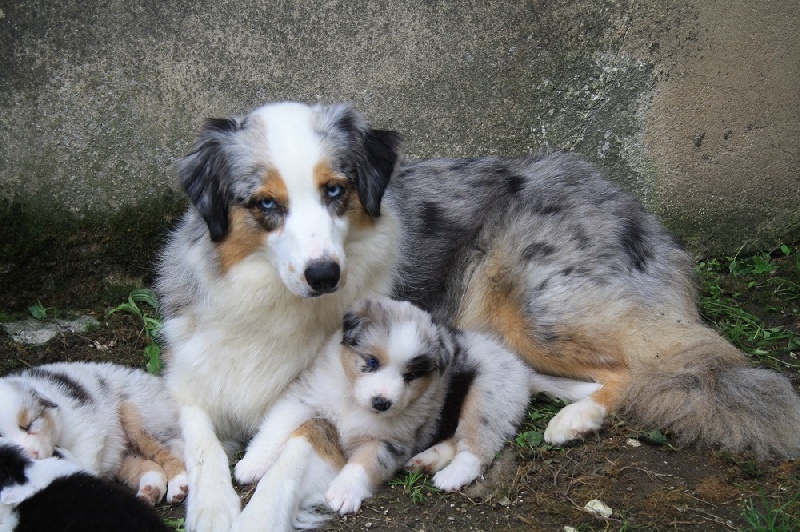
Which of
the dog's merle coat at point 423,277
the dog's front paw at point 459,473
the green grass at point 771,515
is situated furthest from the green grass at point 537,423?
the green grass at point 771,515

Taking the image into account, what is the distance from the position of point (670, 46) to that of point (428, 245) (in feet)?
7.86

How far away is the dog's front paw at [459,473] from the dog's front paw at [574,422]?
49 centimetres

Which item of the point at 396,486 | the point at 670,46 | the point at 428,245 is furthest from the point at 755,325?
the point at 396,486

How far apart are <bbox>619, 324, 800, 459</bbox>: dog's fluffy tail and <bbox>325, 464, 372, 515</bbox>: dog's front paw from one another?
5.00ft

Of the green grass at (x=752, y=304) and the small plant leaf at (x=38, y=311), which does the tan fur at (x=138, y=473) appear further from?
the green grass at (x=752, y=304)

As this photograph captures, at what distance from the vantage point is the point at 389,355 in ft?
12.5

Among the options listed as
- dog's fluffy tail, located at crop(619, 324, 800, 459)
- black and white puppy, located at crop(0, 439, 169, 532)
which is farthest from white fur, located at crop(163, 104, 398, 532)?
dog's fluffy tail, located at crop(619, 324, 800, 459)

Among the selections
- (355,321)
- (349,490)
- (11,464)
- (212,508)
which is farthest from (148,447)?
(355,321)

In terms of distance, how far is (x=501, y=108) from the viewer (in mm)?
5773

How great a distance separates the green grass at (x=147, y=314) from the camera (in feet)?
17.3

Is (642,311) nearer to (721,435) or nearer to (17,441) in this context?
(721,435)

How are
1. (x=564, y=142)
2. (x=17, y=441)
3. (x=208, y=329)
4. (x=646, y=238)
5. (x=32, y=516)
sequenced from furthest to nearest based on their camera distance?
(x=564, y=142) < (x=646, y=238) < (x=208, y=329) < (x=17, y=441) < (x=32, y=516)

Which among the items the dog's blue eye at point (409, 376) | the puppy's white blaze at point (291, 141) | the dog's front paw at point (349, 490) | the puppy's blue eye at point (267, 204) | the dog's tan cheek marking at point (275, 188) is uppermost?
the puppy's white blaze at point (291, 141)

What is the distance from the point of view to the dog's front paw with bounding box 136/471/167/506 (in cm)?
394
